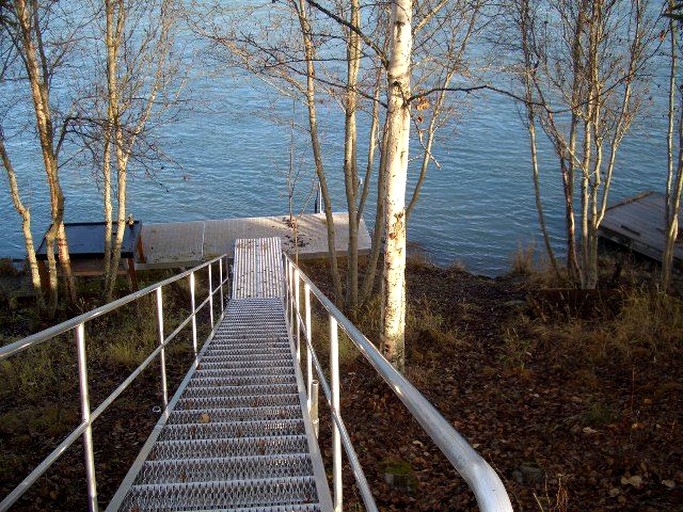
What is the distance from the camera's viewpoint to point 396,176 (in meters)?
6.28

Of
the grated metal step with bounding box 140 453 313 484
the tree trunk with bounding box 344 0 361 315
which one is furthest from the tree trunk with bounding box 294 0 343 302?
the grated metal step with bounding box 140 453 313 484

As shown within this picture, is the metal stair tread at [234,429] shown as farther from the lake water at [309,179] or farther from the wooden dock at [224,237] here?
the lake water at [309,179]

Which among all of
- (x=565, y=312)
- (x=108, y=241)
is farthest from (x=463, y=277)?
(x=108, y=241)

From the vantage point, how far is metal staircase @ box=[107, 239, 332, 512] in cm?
321

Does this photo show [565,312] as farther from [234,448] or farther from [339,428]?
[339,428]

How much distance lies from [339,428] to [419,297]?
10.2 meters

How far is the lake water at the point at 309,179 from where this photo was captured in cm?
2275

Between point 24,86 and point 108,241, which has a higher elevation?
point 24,86

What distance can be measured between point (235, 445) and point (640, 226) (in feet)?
61.4

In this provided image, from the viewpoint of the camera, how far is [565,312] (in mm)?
9602

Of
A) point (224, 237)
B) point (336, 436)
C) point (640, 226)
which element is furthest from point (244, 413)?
point (640, 226)

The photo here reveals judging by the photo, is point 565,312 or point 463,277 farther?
point 463,277

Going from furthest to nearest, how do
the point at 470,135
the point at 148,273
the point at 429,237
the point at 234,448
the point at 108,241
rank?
the point at 470,135, the point at 429,237, the point at 148,273, the point at 108,241, the point at 234,448

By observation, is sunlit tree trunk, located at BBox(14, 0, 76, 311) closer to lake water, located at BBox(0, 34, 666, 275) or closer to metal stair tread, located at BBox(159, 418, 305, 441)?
metal stair tread, located at BBox(159, 418, 305, 441)
